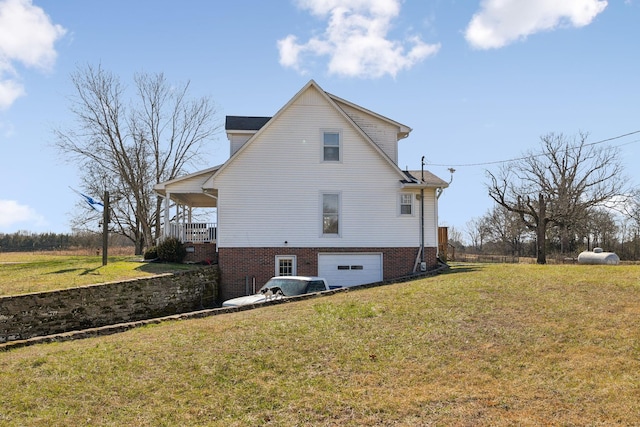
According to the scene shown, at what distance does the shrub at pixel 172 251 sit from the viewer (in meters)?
22.2

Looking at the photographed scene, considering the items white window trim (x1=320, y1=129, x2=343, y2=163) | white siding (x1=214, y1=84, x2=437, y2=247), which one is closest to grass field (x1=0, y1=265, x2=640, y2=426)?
white siding (x1=214, y1=84, x2=437, y2=247)

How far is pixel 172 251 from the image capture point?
22.1m

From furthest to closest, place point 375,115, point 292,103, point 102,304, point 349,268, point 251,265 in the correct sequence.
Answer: point 375,115, point 349,268, point 292,103, point 251,265, point 102,304

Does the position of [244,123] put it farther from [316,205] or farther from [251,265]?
[251,265]

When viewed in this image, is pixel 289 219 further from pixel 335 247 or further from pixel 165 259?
pixel 165 259

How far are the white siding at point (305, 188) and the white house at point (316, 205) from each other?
39 millimetres

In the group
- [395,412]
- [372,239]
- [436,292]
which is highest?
[372,239]

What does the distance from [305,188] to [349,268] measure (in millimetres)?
3672

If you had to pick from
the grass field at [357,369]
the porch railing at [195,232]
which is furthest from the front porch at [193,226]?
the grass field at [357,369]

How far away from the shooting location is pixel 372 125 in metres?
23.3

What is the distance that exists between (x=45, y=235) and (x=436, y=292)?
189ft

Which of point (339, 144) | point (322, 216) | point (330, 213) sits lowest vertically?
point (322, 216)

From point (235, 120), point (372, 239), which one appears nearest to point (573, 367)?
point (372, 239)

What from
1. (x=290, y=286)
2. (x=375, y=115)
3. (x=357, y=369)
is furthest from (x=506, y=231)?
(x=357, y=369)
